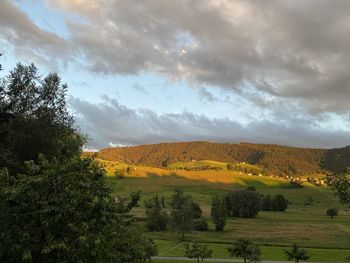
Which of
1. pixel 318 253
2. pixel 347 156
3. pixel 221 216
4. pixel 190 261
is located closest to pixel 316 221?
pixel 221 216

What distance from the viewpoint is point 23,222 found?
61.3ft

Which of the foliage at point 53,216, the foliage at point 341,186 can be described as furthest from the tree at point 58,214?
the foliage at point 341,186

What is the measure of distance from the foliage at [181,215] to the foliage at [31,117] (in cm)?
8884

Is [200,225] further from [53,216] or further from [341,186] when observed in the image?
[53,216]

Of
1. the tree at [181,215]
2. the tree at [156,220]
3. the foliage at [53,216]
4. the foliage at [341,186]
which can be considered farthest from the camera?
the tree at [156,220]

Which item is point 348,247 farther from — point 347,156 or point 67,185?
point 67,185

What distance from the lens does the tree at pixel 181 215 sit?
137875 mm

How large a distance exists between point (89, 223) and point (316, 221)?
174 metres

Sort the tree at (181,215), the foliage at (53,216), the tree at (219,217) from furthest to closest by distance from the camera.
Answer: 1. the tree at (219,217)
2. the tree at (181,215)
3. the foliage at (53,216)

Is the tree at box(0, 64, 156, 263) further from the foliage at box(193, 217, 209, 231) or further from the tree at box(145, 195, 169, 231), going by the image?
the foliage at box(193, 217, 209, 231)

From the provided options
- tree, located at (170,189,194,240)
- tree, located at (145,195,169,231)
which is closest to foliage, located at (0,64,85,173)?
tree, located at (170,189,194,240)

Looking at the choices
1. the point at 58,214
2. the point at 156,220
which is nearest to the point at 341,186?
the point at 58,214

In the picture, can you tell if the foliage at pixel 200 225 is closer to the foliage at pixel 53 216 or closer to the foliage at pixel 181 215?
the foliage at pixel 181 215

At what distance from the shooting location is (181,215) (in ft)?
454
